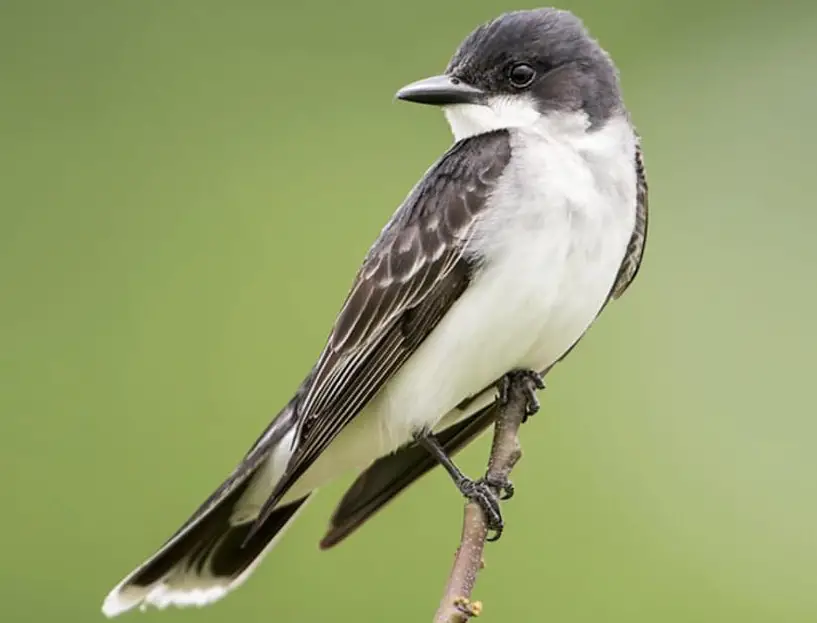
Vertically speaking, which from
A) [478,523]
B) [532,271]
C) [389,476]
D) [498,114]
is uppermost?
[498,114]

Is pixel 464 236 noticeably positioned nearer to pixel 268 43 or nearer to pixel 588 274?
pixel 588 274

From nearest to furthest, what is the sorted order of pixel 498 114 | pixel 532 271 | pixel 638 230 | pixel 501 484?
pixel 501 484 < pixel 532 271 < pixel 498 114 < pixel 638 230

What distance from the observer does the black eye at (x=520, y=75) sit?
9.93 feet

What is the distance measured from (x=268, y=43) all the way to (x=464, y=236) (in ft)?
6.34

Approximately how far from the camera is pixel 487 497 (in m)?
2.83

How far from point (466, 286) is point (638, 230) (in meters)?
0.36

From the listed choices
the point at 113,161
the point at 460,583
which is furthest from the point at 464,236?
the point at 113,161

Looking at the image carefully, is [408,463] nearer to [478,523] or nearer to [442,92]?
[442,92]

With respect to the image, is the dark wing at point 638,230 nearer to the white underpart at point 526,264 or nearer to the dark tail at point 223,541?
the white underpart at point 526,264

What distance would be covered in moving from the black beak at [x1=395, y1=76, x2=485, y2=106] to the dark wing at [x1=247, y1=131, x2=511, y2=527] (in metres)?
0.08

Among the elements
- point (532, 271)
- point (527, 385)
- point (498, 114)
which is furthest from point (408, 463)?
point (498, 114)

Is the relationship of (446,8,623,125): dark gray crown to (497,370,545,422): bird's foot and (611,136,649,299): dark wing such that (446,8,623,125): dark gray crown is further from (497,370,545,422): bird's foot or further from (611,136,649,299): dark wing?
(497,370,545,422): bird's foot

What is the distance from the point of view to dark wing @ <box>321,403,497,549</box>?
3162 millimetres

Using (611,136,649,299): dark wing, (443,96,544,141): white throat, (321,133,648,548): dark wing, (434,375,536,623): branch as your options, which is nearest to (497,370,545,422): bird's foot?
(434,375,536,623): branch
